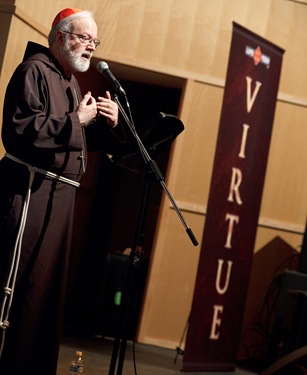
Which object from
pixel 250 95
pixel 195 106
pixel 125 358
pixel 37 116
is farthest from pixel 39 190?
pixel 195 106

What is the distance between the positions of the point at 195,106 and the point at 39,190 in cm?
325

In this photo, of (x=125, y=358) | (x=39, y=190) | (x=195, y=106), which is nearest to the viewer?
(x=39, y=190)

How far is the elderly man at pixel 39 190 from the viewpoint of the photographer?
9.64 ft

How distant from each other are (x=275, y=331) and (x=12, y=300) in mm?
2875

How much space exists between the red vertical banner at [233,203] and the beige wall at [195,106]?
2.63ft

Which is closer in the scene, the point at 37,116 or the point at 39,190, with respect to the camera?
the point at 37,116

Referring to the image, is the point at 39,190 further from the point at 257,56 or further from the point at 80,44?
the point at 257,56

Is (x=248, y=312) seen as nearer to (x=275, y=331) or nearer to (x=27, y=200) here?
(x=275, y=331)

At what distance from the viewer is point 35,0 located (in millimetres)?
5117

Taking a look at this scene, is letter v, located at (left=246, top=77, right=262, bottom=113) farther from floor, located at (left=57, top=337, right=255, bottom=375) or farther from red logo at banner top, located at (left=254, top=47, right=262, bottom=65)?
floor, located at (left=57, top=337, right=255, bottom=375)

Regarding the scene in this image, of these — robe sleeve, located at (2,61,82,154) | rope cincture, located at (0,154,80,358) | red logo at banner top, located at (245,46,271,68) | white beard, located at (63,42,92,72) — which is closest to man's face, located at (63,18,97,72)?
white beard, located at (63,42,92,72)

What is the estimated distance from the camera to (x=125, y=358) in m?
5.15

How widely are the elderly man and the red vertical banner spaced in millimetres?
2035

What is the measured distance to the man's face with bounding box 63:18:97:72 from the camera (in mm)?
3123
